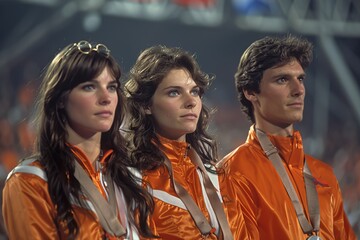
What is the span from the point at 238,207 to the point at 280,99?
723 mm

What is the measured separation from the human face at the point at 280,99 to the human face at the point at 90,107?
1.21 meters

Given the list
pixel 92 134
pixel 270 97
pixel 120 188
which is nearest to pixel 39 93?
pixel 92 134

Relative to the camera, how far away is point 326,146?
1570cm

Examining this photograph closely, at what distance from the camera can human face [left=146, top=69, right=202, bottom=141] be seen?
3.84 m

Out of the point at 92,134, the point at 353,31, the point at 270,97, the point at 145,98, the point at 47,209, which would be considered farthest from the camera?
the point at 353,31

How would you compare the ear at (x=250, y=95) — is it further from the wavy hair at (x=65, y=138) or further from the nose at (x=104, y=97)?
the nose at (x=104, y=97)

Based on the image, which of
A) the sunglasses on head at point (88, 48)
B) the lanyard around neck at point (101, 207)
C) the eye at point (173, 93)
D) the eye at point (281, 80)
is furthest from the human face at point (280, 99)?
the lanyard around neck at point (101, 207)

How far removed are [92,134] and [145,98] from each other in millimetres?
585

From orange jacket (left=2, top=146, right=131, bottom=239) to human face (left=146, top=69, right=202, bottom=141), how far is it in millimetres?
798

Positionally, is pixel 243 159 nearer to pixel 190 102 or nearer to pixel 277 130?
pixel 277 130

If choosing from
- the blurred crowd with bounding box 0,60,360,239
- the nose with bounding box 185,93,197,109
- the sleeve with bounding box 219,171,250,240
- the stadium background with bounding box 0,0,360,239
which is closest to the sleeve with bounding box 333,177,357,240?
the sleeve with bounding box 219,171,250,240

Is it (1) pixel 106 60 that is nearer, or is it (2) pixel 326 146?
(1) pixel 106 60

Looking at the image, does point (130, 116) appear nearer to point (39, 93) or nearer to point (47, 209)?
point (39, 93)

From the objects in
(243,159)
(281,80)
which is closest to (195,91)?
(243,159)
